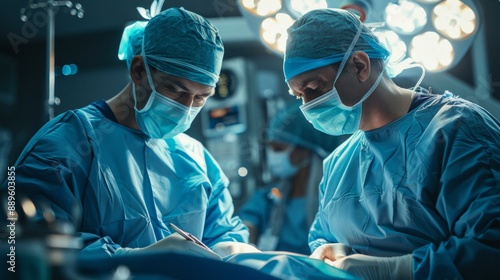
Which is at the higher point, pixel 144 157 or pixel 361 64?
pixel 361 64

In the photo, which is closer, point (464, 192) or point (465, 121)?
point (464, 192)

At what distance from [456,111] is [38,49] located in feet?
6.28

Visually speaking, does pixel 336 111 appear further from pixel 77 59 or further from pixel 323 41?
pixel 77 59

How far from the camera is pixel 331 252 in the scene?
188 centimetres

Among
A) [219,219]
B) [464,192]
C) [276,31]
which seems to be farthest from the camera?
[276,31]

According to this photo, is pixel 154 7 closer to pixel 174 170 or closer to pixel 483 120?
pixel 174 170

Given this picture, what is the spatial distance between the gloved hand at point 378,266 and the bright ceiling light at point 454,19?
1342mm

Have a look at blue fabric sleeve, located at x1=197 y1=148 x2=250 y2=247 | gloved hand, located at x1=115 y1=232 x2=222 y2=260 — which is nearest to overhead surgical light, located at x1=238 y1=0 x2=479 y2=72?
blue fabric sleeve, located at x1=197 y1=148 x2=250 y2=247

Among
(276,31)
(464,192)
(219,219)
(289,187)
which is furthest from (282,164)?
(464,192)

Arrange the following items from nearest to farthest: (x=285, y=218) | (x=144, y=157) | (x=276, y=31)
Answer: (x=144, y=157)
(x=276, y=31)
(x=285, y=218)

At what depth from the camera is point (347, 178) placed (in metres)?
2.00

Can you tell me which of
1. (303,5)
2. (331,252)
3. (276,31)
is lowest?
(331,252)

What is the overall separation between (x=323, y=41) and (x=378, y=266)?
0.79 metres

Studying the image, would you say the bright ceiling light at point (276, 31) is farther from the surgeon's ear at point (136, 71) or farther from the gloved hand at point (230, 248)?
the gloved hand at point (230, 248)
